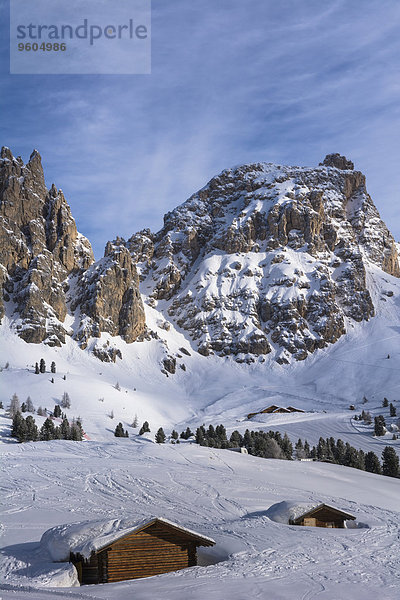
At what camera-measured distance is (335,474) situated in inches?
1870

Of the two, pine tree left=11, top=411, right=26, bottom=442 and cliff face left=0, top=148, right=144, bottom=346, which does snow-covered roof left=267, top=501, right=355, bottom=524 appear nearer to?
pine tree left=11, top=411, right=26, bottom=442

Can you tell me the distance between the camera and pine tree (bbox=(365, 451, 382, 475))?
2164 inches

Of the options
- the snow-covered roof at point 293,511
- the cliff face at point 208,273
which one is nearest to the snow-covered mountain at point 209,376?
the snow-covered roof at point 293,511

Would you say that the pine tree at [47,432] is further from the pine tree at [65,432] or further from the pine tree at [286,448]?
the pine tree at [286,448]

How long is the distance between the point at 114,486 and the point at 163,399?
82.4 meters

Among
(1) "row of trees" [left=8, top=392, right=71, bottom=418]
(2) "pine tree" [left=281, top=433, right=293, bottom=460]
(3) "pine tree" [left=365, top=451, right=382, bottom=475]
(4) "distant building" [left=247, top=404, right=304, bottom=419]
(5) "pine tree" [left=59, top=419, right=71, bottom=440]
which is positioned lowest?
(3) "pine tree" [left=365, top=451, right=382, bottom=475]

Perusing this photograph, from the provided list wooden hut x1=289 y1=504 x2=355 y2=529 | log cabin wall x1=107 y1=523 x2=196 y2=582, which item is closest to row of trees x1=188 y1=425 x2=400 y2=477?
wooden hut x1=289 y1=504 x2=355 y2=529

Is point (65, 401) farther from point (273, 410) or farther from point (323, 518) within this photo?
point (323, 518)

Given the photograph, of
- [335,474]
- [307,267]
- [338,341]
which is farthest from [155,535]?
[307,267]

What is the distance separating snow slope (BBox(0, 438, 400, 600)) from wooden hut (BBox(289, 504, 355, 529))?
4.66 feet

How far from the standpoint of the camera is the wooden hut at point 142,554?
1691 centimetres

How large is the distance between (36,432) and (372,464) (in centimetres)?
3505

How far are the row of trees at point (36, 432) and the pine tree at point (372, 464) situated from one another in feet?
101

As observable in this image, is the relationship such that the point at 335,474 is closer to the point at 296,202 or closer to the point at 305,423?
the point at 305,423
